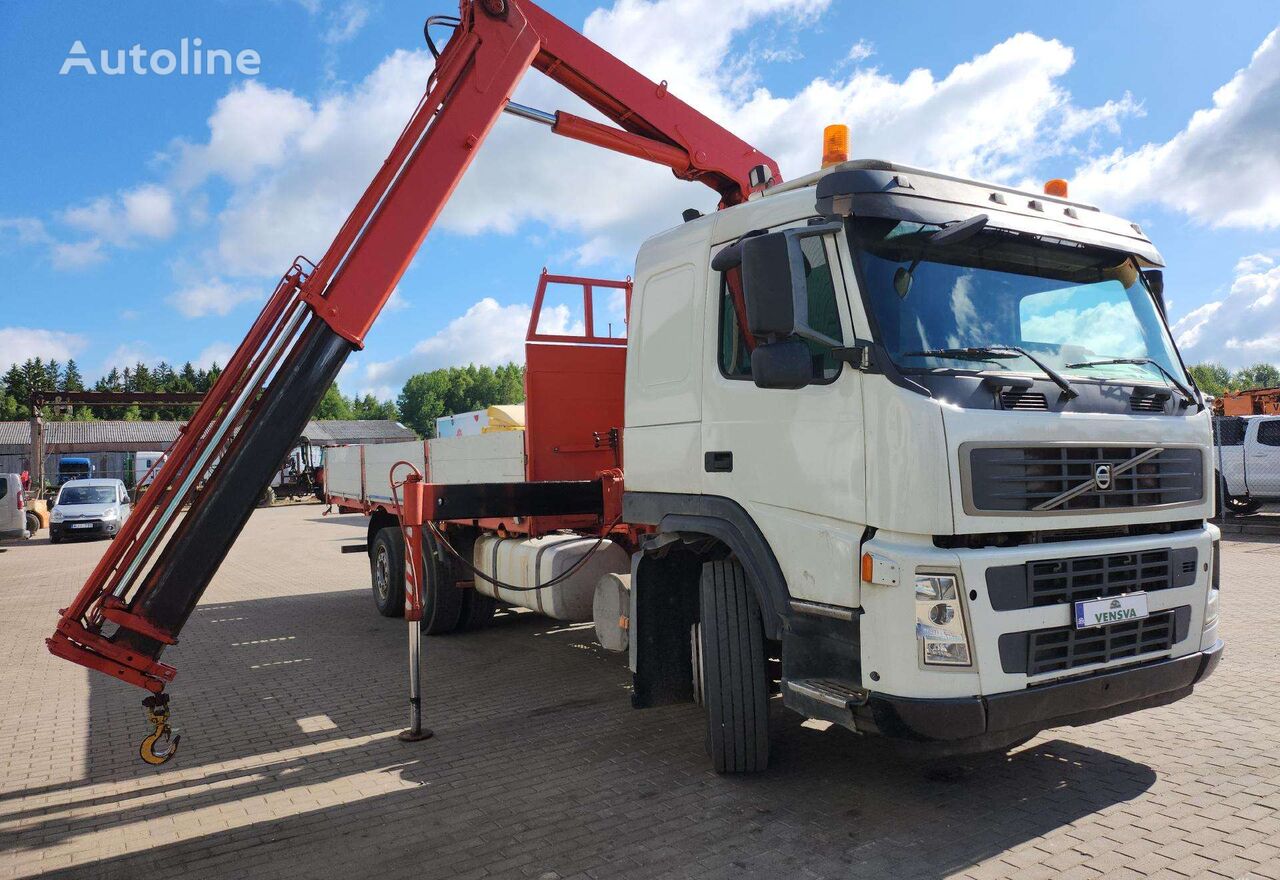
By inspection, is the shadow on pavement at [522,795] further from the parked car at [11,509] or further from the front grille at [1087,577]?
the parked car at [11,509]

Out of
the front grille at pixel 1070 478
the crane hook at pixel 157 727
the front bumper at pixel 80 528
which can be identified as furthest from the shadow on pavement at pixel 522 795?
the front bumper at pixel 80 528

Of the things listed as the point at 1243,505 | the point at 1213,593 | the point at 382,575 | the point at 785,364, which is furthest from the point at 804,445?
the point at 1243,505

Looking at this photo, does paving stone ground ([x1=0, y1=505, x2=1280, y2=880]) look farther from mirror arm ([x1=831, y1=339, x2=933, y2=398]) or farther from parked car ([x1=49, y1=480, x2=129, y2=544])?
parked car ([x1=49, y1=480, x2=129, y2=544])

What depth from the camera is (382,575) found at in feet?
31.5

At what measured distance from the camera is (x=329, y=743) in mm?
5301

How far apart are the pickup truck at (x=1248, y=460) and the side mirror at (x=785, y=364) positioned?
1593cm

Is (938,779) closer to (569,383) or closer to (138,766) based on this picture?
(569,383)

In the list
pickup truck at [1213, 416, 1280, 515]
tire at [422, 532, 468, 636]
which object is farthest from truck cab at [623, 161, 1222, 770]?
pickup truck at [1213, 416, 1280, 515]

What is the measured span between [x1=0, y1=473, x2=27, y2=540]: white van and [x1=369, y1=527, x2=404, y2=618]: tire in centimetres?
1380

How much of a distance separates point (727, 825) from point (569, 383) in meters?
3.68

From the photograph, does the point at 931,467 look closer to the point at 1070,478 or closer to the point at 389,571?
the point at 1070,478

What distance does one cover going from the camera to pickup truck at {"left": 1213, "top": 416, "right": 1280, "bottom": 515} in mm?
16469

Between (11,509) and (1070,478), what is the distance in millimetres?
21667

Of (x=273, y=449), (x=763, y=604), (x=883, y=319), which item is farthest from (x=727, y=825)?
(x=273, y=449)
